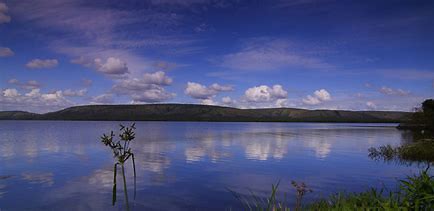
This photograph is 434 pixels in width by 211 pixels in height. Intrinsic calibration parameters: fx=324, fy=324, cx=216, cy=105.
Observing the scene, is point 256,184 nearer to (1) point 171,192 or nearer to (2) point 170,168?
(1) point 171,192

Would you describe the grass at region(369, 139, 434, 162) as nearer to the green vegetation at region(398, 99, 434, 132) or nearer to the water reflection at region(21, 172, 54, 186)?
the water reflection at region(21, 172, 54, 186)

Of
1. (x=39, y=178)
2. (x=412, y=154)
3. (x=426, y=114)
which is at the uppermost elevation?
(x=426, y=114)

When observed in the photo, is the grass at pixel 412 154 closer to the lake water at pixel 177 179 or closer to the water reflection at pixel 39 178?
the lake water at pixel 177 179

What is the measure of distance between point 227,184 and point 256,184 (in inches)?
79.0

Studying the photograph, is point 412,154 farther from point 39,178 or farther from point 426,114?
point 426,114

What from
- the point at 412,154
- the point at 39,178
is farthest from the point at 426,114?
the point at 39,178

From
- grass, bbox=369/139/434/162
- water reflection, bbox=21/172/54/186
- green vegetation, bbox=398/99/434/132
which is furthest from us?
green vegetation, bbox=398/99/434/132

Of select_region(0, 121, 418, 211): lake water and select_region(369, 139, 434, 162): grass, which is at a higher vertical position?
select_region(369, 139, 434, 162): grass

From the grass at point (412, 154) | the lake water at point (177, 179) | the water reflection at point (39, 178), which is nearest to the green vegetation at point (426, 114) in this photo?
the grass at point (412, 154)

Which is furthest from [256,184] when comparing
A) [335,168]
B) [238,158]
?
[238,158]

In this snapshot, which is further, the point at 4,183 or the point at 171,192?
the point at 4,183

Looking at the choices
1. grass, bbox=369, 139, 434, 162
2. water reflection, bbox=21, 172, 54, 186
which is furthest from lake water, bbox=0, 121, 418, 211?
grass, bbox=369, 139, 434, 162

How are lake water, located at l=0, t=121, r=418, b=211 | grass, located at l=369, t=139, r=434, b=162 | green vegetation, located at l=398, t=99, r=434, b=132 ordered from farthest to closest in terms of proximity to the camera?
green vegetation, located at l=398, t=99, r=434, b=132
grass, located at l=369, t=139, r=434, b=162
lake water, located at l=0, t=121, r=418, b=211

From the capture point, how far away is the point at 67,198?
18.0 m
